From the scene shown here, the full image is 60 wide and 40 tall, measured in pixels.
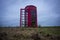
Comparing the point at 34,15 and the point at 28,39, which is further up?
the point at 34,15

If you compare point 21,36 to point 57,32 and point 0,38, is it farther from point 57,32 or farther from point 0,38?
point 57,32

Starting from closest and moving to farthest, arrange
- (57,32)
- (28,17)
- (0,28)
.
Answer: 1. (57,32)
2. (0,28)
3. (28,17)

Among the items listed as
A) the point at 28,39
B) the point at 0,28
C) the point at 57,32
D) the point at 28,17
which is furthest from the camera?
the point at 28,17

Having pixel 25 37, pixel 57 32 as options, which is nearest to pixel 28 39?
pixel 25 37

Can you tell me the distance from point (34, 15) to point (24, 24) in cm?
36

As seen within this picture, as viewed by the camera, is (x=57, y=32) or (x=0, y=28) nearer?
(x=57, y=32)

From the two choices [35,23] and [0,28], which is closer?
[0,28]

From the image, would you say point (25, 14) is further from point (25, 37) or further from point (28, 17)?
point (25, 37)

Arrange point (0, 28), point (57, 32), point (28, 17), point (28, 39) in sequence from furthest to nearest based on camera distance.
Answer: point (28, 17)
point (0, 28)
point (57, 32)
point (28, 39)

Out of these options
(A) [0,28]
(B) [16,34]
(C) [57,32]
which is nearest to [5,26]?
(A) [0,28]

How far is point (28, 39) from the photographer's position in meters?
2.96

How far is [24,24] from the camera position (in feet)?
14.4

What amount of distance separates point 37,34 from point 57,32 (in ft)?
1.74

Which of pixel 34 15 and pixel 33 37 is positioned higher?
pixel 34 15
